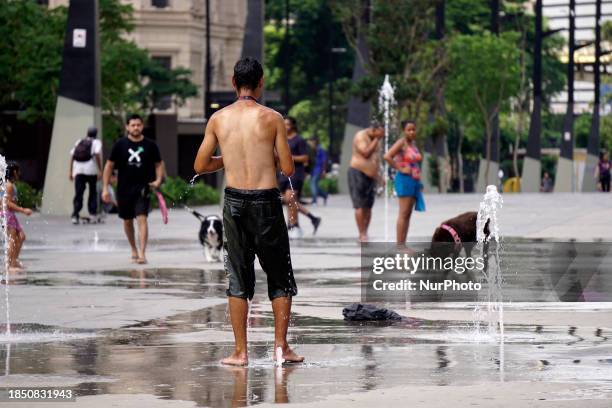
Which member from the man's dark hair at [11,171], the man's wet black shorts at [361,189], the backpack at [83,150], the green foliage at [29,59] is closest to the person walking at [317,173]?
the green foliage at [29,59]

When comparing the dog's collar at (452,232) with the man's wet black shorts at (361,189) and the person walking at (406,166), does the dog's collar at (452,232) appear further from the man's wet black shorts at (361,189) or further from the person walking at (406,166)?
the man's wet black shorts at (361,189)

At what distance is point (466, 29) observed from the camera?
97.1 m

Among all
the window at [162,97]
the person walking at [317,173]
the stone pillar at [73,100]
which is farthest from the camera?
the window at [162,97]

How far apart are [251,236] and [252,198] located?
0.81 feet

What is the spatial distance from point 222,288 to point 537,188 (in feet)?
196

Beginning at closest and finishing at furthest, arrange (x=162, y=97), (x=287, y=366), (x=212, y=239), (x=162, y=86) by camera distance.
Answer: (x=287, y=366) < (x=212, y=239) < (x=162, y=86) < (x=162, y=97)

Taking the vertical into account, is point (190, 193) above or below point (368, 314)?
below

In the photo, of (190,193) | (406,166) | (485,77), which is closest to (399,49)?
(190,193)

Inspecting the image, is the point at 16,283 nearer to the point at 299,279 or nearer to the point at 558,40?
the point at 299,279

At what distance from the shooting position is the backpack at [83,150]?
1243 inches

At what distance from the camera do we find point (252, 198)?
1106 centimetres

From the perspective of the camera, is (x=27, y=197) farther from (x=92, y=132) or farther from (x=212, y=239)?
(x=212, y=239)

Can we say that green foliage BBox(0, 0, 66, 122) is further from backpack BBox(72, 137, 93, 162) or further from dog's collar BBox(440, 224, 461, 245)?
dog's collar BBox(440, 224, 461, 245)

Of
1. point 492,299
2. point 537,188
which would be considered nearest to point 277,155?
point 492,299
